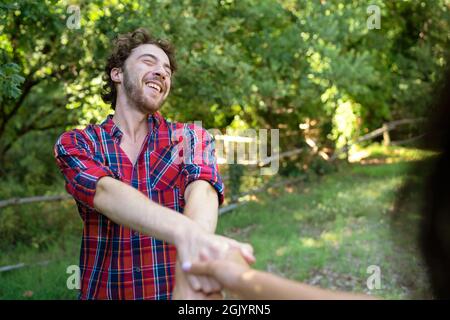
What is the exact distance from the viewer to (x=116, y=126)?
206 cm

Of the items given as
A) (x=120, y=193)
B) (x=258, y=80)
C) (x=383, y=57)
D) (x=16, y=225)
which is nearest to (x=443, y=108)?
(x=120, y=193)

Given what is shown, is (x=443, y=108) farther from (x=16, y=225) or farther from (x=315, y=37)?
(x=315, y=37)

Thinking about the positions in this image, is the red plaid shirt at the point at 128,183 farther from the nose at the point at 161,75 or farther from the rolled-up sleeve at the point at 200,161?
the nose at the point at 161,75

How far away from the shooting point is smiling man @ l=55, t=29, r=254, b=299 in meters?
1.55

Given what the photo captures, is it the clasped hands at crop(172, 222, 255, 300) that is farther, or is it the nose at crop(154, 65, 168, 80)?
the nose at crop(154, 65, 168, 80)

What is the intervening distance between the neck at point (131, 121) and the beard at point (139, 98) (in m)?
0.02

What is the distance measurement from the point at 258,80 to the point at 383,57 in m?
5.67

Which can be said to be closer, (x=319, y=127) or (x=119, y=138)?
(x=119, y=138)

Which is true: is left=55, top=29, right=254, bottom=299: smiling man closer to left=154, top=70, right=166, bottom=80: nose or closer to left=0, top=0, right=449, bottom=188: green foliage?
left=154, top=70, right=166, bottom=80: nose

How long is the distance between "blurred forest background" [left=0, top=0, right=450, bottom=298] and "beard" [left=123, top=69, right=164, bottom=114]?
27.6 inches

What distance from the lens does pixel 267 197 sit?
8.84 metres

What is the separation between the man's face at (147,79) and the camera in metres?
2.09
